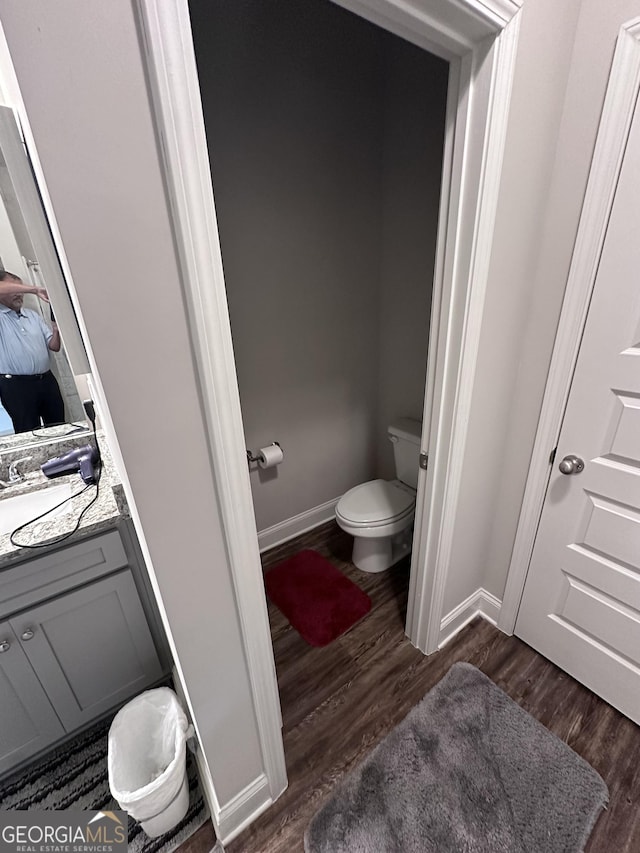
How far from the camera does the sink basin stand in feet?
3.75

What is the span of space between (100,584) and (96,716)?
21.3 inches

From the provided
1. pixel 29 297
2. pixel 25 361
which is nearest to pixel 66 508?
pixel 25 361

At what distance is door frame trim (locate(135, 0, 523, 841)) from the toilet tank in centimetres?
66

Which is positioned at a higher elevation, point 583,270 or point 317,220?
point 317,220

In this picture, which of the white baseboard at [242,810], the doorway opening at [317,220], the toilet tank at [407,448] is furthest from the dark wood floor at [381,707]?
the doorway opening at [317,220]

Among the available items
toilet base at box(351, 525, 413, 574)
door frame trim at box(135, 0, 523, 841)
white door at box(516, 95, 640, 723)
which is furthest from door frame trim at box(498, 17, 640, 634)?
toilet base at box(351, 525, 413, 574)

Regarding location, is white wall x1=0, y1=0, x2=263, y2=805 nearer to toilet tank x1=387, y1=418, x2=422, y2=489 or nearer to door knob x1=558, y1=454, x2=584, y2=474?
door knob x1=558, y1=454, x2=584, y2=474

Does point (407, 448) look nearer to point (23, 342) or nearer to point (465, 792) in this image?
point (465, 792)

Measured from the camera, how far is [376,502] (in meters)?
1.90

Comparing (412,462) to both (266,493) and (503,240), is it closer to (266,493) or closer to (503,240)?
(266,493)

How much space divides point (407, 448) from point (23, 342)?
1.77 m

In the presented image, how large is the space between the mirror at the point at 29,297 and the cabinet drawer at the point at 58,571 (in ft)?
1.70

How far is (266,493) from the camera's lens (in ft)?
6.91

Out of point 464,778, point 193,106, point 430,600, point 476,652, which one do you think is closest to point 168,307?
point 193,106
